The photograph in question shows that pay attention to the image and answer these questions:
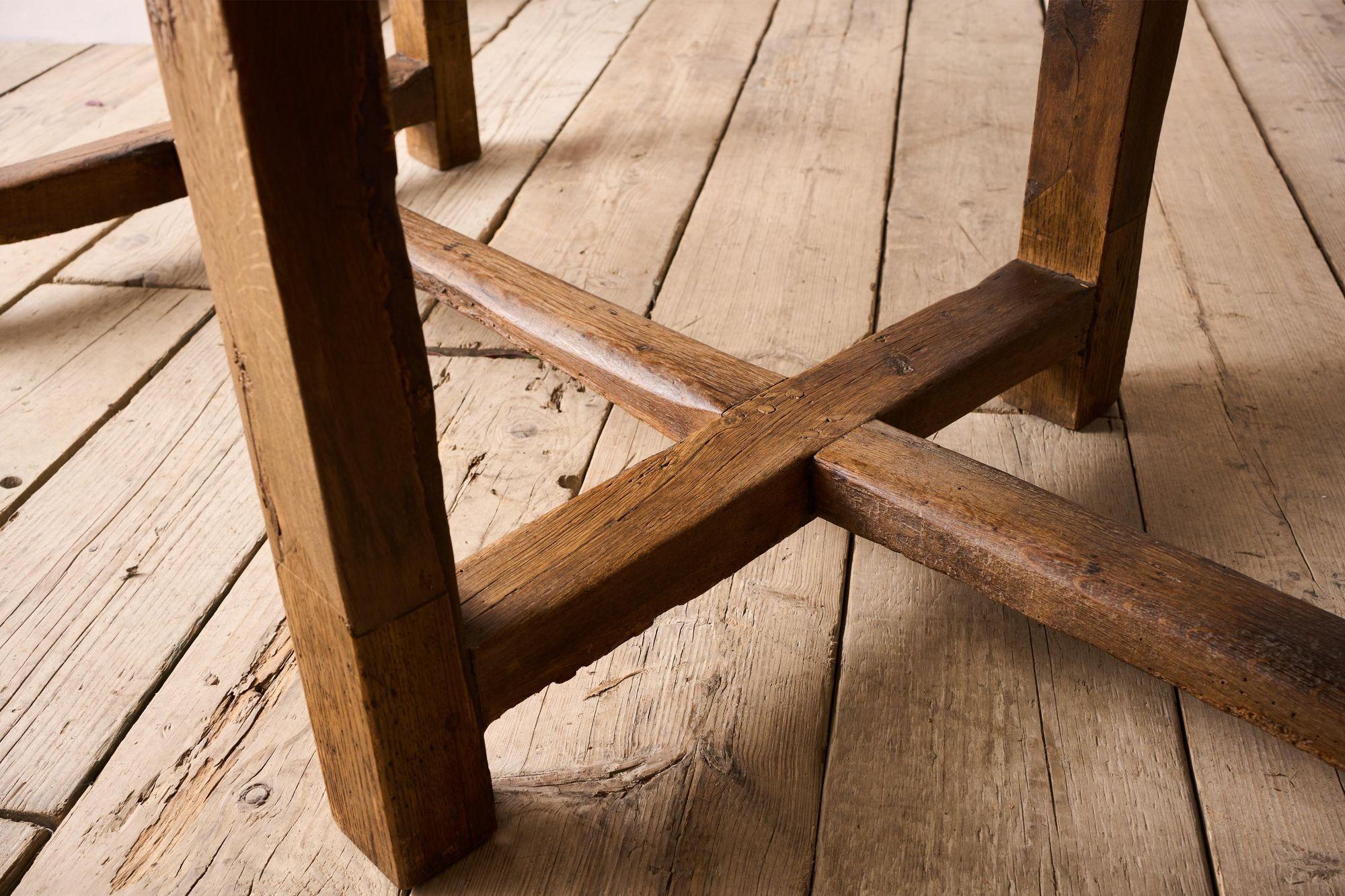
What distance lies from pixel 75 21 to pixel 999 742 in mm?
2235

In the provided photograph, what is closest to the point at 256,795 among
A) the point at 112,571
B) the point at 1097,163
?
the point at 112,571

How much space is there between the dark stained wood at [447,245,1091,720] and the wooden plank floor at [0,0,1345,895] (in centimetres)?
12

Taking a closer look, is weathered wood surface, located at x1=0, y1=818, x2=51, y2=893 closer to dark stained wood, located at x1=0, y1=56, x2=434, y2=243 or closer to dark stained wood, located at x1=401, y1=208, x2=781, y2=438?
dark stained wood, located at x1=401, y1=208, x2=781, y2=438

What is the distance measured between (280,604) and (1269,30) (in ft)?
6.68

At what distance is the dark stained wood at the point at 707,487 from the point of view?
0.70 metres

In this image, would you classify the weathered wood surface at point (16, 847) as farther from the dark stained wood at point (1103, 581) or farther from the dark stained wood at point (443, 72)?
the dark stained wood at point (443, 72)

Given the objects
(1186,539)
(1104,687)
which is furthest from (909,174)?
(1104,687)

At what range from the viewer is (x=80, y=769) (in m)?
0.80

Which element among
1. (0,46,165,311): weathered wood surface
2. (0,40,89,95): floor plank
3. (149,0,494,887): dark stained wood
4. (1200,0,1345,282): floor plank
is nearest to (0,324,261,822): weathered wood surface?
(149,0,494,887): dark stained wood

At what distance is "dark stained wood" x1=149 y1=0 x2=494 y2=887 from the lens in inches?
18.5

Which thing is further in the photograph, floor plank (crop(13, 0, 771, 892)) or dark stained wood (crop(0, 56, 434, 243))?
dark stained wood (crop(0, 56, 434, 243))

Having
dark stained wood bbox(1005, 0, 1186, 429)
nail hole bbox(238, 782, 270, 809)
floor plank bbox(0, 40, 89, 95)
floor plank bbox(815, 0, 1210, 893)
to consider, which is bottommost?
floor plank bbox(815, 0, 1210, 893)

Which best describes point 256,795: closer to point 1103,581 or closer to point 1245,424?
point 1103,581

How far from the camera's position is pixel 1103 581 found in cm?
71
